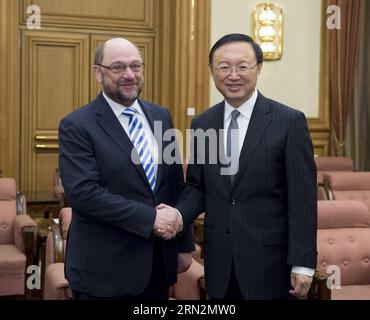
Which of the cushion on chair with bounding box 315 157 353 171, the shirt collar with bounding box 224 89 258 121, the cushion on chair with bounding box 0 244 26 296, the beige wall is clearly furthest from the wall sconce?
the shirt collar with bounding box 224 89 258 121

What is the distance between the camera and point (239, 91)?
196cm

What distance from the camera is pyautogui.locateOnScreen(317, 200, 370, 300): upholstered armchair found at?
3289mm

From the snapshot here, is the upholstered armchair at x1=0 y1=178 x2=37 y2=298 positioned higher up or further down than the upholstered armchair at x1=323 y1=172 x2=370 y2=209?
further down

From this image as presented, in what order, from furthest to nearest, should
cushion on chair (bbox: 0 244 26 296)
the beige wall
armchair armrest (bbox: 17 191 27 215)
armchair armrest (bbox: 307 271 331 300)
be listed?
the beige wall < armchair armrest (bbox: 17 191 27 215) < cushion on chair (bbox: 0 244 26 296) < armchair armrest (bbox: 307 271 331 300)

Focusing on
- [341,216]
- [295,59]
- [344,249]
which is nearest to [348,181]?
[341,216]

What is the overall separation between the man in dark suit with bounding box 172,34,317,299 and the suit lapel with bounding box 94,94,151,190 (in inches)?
10.5

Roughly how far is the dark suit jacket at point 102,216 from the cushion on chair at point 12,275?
2144mm

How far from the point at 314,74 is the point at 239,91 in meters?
5.36

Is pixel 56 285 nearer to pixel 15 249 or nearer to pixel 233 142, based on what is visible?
pixel 233 142

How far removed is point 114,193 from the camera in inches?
77.0

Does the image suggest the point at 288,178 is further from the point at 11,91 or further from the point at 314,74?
the point at 314,74

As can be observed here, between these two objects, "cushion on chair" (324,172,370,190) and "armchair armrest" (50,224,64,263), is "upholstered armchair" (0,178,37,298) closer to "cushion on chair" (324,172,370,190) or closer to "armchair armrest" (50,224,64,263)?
"armchair armrest" (50,224,64,263)
